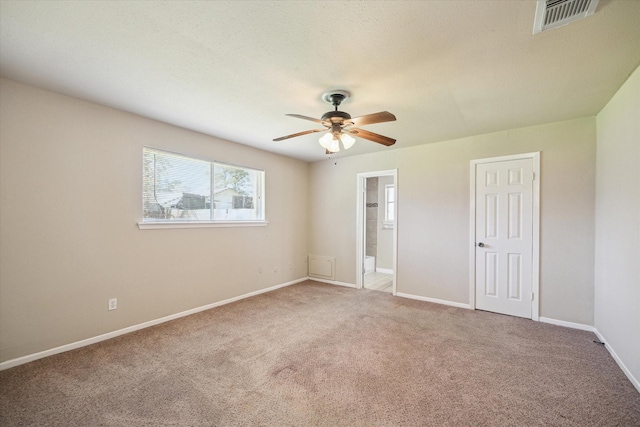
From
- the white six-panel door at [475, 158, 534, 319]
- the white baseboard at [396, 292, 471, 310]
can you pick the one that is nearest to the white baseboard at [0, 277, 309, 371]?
the white baseboard at [396, 292, 471, 310]

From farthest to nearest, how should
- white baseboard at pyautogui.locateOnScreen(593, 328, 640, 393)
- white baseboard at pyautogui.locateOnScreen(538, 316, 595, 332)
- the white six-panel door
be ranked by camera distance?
the white six-panel door < white baseboard at pyautogui.locateOnScreen(538, 316, 595, 332) < white baseboard at pyautogui.locateOnScreen(593, 328, 640, 393)

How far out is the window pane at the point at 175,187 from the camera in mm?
3354

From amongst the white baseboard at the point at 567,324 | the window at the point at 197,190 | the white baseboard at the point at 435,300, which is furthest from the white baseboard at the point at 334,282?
the white baseboard at the point at 567,324

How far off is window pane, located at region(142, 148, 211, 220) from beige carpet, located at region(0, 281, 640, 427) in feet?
4.69

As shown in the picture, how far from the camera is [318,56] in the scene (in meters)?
2.00

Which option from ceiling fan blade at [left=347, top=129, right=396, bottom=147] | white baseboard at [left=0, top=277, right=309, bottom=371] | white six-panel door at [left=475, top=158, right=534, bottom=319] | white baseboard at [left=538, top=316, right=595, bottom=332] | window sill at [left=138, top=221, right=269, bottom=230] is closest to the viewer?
white baseboard at [left=0, top=277, right=309, bottom=371]

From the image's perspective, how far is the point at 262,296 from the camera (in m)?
4.53

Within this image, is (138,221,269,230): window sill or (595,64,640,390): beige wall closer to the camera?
(595,64,640,390): beige wall

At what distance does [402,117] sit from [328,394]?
289 centimetres

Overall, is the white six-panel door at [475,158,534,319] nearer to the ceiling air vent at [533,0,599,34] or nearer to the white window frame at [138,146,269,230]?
the ceiling air vent at [533,0,599,34]

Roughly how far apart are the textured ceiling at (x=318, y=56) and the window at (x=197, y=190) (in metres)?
0.75

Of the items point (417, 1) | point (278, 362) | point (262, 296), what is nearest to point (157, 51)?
point (417, 1)

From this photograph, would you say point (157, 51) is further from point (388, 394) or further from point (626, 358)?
point (626, 358)

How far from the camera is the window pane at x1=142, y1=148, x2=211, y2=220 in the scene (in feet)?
11.0
